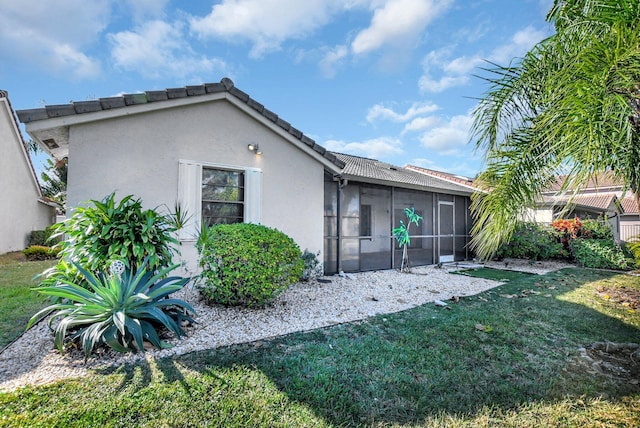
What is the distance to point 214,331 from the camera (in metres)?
4.43

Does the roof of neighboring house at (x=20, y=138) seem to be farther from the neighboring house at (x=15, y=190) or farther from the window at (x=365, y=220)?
the window at (x=365, y=220)

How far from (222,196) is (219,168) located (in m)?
0.72

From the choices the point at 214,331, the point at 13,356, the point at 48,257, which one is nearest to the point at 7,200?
the point at 48,257

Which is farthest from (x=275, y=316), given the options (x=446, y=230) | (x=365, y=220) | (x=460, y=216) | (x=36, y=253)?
(x=36, y=253)

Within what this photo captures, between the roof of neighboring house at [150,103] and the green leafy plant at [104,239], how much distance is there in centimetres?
241

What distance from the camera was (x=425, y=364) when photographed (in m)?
3.55

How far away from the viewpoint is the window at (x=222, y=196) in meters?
7.28

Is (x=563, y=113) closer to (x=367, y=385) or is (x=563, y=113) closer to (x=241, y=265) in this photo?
(x=367, y=385)

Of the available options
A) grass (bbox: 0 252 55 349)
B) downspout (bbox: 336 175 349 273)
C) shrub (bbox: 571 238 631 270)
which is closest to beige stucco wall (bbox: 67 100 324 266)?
downspout (bbox: 336 175 349 273)

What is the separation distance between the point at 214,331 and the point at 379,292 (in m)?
4.33

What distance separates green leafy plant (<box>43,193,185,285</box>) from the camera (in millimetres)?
4305

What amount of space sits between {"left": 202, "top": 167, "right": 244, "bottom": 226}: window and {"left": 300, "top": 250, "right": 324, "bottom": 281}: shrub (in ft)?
6.97

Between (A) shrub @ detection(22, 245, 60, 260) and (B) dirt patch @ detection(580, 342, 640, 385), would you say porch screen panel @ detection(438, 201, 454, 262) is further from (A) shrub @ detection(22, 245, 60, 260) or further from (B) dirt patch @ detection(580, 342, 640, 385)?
(A) shrub @ detection(22, 245, 60, 260)

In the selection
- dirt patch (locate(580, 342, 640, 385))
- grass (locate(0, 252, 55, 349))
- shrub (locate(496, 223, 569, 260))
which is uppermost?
shrub (locate(496, 223, 569, 260))
